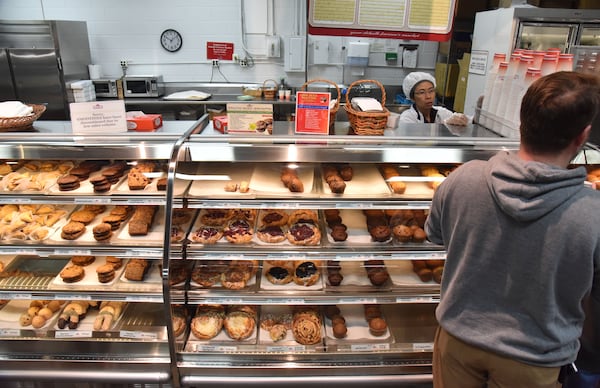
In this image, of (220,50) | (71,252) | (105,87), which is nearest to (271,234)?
(71,252)

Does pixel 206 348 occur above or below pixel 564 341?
below

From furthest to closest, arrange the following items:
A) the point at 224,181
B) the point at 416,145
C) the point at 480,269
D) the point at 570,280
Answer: the point at 224,181, the point at 416,145, the point at 480,269, the point at 570,280

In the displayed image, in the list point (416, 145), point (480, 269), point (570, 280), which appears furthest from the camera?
point (416, 145)

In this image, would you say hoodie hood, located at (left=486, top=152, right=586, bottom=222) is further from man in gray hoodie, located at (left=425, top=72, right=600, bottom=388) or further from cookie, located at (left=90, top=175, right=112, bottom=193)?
cookie, located at (left=90, top=175, right=112, bottom=193)

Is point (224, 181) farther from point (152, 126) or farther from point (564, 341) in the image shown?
point (564, 341)

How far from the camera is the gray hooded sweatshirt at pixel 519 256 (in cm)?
168

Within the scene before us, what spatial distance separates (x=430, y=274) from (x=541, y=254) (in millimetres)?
1466

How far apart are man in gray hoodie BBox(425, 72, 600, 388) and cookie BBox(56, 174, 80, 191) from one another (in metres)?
2.45

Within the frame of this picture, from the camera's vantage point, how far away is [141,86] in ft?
24.8

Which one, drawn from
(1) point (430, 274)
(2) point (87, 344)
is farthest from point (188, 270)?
(1) point (430, 274)

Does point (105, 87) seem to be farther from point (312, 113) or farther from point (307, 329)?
point (307, 329)

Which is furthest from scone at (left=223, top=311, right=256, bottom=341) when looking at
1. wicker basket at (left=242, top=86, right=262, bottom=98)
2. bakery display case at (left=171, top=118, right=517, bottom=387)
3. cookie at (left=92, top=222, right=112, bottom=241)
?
wicker basket at (left=242, top=86, right=262, bottom=98)

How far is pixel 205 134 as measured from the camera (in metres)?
3.00

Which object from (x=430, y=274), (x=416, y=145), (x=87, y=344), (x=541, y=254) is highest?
(x=416, y=145)
